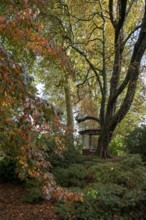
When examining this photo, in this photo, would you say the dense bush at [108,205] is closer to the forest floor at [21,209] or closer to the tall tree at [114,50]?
the forest floor at [21,209]

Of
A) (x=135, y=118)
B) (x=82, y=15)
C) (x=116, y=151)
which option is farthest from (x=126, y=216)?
(x=135, y=118)

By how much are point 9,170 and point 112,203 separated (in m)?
3.30

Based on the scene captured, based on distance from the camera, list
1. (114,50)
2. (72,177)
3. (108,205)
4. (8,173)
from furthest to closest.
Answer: (114,50), (8,173), (72,177), (108,205)

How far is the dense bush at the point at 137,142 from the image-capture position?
8125 mm

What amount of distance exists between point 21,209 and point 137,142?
15.4 feet

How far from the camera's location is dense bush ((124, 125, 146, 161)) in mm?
8125

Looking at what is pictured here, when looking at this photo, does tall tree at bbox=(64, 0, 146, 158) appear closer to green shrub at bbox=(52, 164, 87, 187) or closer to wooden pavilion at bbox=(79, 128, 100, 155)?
wooden pavilion at bbox=(79, 128, 100, 155)

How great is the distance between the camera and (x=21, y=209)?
489cm

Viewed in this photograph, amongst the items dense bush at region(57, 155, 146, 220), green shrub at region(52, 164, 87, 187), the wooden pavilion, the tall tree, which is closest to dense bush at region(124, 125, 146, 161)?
the tall tree

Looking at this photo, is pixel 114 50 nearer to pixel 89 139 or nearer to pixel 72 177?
pixel 89 139

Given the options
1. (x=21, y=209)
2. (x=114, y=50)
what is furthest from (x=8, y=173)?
(x=114, y=50)

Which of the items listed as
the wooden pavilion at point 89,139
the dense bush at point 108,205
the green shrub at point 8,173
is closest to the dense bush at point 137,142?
the wooden pavilion at point 89,139

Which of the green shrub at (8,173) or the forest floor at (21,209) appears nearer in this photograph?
the forest floor at (21,209)

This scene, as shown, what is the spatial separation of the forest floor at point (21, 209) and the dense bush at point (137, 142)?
13.1 ft
